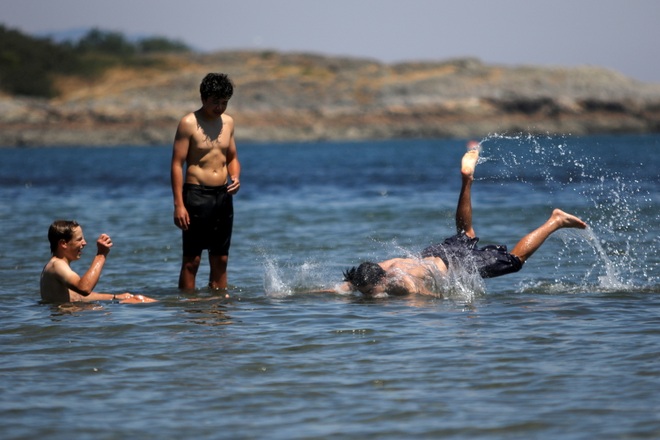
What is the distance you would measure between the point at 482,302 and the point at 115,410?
13.9ft

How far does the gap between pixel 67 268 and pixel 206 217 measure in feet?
4.45

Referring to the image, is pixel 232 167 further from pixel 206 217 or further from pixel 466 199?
pixel 466 199

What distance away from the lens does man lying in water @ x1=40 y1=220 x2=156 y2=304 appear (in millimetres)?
8406

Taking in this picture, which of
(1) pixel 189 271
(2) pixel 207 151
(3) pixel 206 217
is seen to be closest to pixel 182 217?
(3) pixel 206 217

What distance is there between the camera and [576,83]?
112 metres

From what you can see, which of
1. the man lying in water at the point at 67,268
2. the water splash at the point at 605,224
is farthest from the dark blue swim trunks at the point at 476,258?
the man lying in water at the point at 67,268

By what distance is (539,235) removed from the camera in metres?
9.36

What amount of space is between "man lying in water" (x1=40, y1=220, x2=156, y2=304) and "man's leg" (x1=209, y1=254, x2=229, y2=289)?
0.85 meters

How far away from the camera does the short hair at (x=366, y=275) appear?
8891mm

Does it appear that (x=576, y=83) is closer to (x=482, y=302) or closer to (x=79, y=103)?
(x=79, y=103)

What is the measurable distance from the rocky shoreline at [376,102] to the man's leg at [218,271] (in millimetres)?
90019

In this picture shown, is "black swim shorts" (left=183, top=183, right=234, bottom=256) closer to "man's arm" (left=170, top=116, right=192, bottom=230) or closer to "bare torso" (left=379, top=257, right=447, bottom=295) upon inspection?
"man's arm" (left=170, top=116, right=192, bottom=230)

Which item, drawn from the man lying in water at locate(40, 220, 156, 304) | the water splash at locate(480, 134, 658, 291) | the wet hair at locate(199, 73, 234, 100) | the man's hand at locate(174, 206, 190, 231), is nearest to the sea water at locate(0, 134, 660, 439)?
the water splash at locate(480, 134, 658, 291)

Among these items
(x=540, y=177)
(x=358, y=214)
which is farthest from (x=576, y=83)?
(x=358, y=214)
